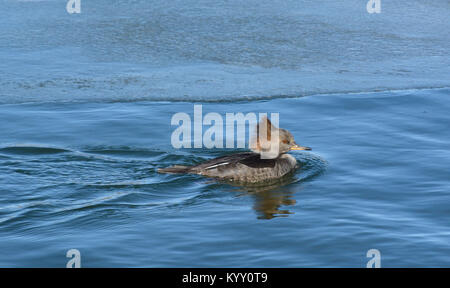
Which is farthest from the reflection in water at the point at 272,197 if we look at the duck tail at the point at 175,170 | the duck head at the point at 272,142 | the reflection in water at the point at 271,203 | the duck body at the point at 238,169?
the duck tail at the point at 175,170

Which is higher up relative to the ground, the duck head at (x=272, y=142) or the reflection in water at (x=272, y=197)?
the duck head at (x=272, y=142)

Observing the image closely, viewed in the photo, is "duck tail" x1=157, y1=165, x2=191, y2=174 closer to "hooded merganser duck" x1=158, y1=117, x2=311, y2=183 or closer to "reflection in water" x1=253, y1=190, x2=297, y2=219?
"hooded merganser duck" x1=158, y1=117, x2=311, y2=183

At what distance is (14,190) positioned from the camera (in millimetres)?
8328

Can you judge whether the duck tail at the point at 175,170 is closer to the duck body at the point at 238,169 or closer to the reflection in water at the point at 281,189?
the duck body at the point at 238,169

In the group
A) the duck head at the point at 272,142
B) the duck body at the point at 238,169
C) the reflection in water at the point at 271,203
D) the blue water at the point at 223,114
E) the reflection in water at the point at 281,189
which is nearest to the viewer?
the blue water at the point at 223,114

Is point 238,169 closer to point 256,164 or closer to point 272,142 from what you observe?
point 256,164

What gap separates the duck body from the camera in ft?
29.3

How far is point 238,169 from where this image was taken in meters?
8.95

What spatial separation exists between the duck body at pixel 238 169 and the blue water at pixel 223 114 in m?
0.15

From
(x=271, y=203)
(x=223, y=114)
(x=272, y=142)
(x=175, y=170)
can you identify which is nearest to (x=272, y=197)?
(x=271, y=203)

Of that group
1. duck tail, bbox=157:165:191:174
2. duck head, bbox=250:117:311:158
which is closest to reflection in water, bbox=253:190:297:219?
duck head, bbox=250:117:311:158

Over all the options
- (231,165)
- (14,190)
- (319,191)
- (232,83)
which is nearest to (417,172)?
(319,191)

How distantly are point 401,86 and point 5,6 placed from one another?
325 inches

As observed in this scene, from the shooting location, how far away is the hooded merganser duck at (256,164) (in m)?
8.94
